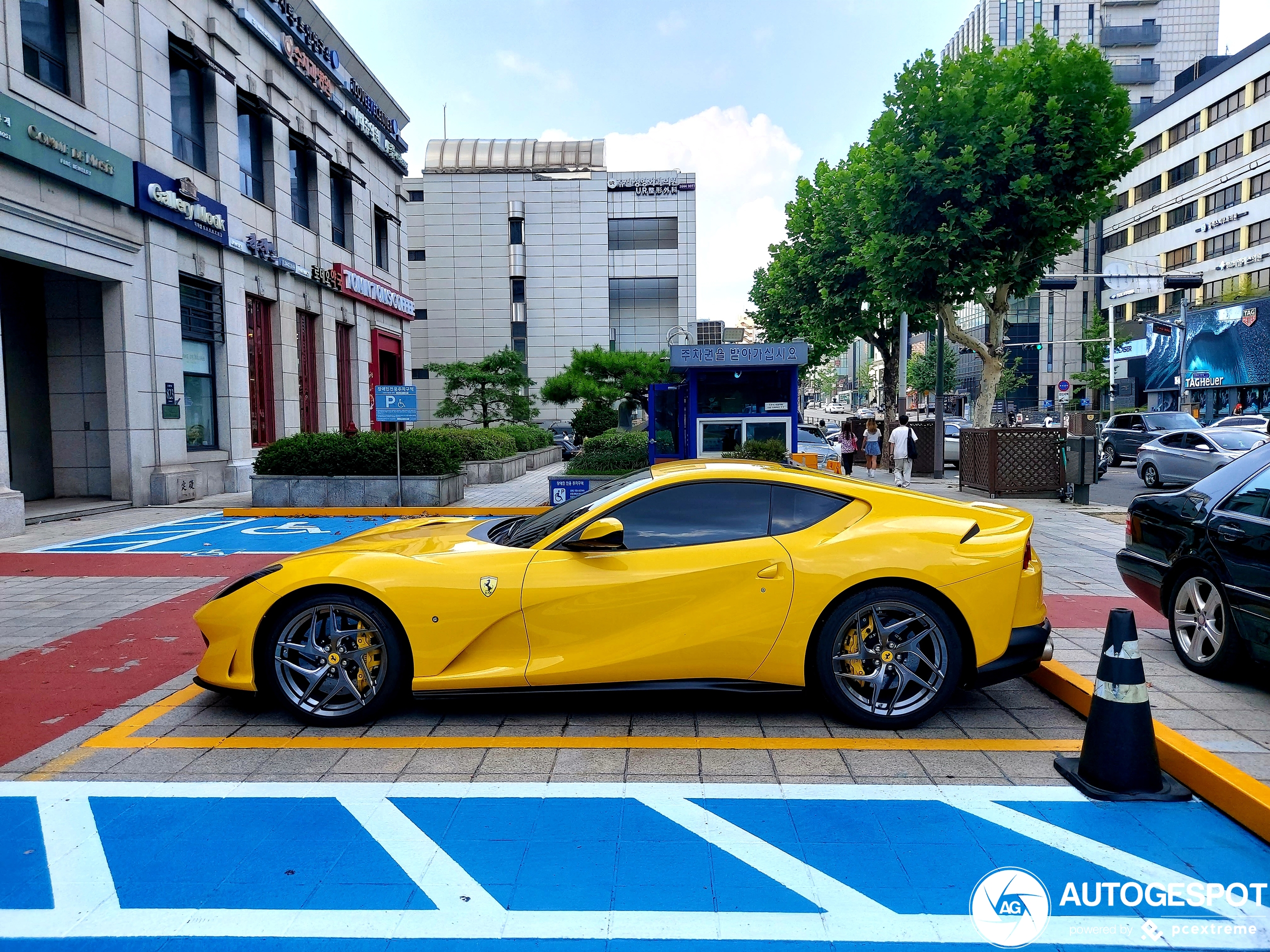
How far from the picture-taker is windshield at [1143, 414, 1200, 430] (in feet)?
85.2

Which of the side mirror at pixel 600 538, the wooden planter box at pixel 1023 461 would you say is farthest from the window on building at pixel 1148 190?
the side mirror at pixel 600 538

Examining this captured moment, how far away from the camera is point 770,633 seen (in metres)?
4.23

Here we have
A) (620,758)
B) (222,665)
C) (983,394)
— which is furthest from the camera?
(983,394)

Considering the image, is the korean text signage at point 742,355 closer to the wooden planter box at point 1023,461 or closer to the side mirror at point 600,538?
the wooden planter box at point 1023,461

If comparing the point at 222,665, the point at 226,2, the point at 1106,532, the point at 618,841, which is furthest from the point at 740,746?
the point at 226,2

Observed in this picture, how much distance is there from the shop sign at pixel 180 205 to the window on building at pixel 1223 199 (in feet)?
173

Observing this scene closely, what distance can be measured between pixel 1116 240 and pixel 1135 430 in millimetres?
41286

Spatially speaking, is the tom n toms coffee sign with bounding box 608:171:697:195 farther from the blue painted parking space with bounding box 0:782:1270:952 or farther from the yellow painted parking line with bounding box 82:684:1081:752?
the blue painted parking space with bounding box 0:782:1270:952

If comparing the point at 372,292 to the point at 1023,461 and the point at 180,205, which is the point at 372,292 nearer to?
the point at 180,205

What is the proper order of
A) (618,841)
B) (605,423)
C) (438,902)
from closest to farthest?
1. (438,902)
2. (618,841)
3. (605,423)

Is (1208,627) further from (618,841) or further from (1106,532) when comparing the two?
(1106,532)

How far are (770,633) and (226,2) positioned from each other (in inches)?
873

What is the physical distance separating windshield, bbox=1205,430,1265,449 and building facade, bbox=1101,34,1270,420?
2200 cm

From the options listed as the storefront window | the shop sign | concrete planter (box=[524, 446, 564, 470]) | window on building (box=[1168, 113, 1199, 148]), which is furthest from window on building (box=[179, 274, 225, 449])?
window on building (box=[1168, 113, 1199, 148])
